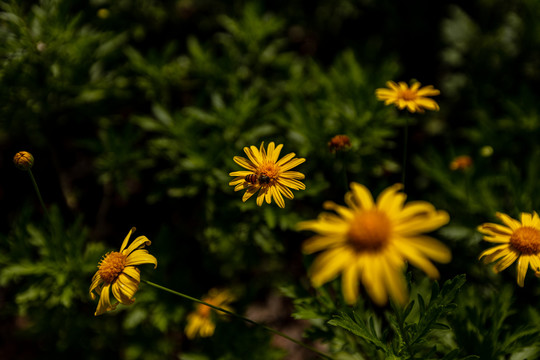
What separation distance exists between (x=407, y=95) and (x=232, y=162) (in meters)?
1.22

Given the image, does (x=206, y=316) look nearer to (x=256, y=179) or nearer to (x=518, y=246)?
(x=256, y=179)

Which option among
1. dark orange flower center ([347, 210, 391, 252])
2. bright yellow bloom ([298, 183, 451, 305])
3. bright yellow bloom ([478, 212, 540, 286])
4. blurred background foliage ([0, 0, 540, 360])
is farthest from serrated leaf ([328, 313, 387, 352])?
bright yellow bloom ([478, 212, 540, 286])

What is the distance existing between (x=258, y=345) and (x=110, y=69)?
2.86 metres

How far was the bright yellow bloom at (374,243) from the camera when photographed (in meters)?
1.13

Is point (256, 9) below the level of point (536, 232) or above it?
above

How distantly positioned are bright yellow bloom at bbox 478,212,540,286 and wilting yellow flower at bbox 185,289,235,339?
1.89m

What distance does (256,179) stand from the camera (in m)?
1.71

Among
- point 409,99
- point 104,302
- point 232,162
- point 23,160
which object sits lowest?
A: point 104,302

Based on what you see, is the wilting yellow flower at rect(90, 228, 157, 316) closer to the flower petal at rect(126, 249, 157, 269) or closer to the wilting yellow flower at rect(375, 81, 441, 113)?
the flower petal at rect(126, 249, 157, 269)

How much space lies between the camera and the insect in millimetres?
1703

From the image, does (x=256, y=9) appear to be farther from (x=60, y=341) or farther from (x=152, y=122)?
(x=60, y=341)

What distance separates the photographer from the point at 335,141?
187 cm

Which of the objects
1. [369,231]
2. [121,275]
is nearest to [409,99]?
[369,231]

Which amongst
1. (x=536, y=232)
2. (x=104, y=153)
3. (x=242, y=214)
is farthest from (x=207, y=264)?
(x=536, y=232)
